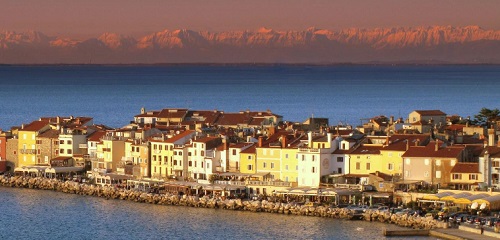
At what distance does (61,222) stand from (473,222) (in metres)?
12.5

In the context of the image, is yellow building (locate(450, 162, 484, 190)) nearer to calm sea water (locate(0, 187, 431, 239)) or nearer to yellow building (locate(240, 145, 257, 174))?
calm sea water (locate(0, 187, 431, 239))

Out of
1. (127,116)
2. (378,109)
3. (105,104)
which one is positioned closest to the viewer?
(127,116)

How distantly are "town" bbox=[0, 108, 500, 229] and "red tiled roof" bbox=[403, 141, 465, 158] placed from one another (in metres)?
0.03

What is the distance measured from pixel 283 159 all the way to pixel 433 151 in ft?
18.0

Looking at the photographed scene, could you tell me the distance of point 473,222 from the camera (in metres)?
38.2

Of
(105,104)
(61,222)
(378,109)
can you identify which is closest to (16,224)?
(61,222)

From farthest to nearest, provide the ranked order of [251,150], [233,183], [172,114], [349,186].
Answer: [172,114], [251,150], [233,183], [349,186]

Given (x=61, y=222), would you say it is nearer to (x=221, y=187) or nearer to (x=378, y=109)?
(x=221, y=187)

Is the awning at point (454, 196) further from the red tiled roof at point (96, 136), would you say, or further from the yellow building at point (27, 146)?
the yellow building at point (27, 146)

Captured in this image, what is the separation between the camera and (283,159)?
154 ft

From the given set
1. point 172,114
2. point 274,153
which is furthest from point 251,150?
point 172,114

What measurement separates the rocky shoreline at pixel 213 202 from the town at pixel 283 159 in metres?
1.06

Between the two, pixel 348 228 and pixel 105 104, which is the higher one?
pixel 105 104

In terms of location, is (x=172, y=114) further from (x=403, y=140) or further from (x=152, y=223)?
(x=152, y=223)
